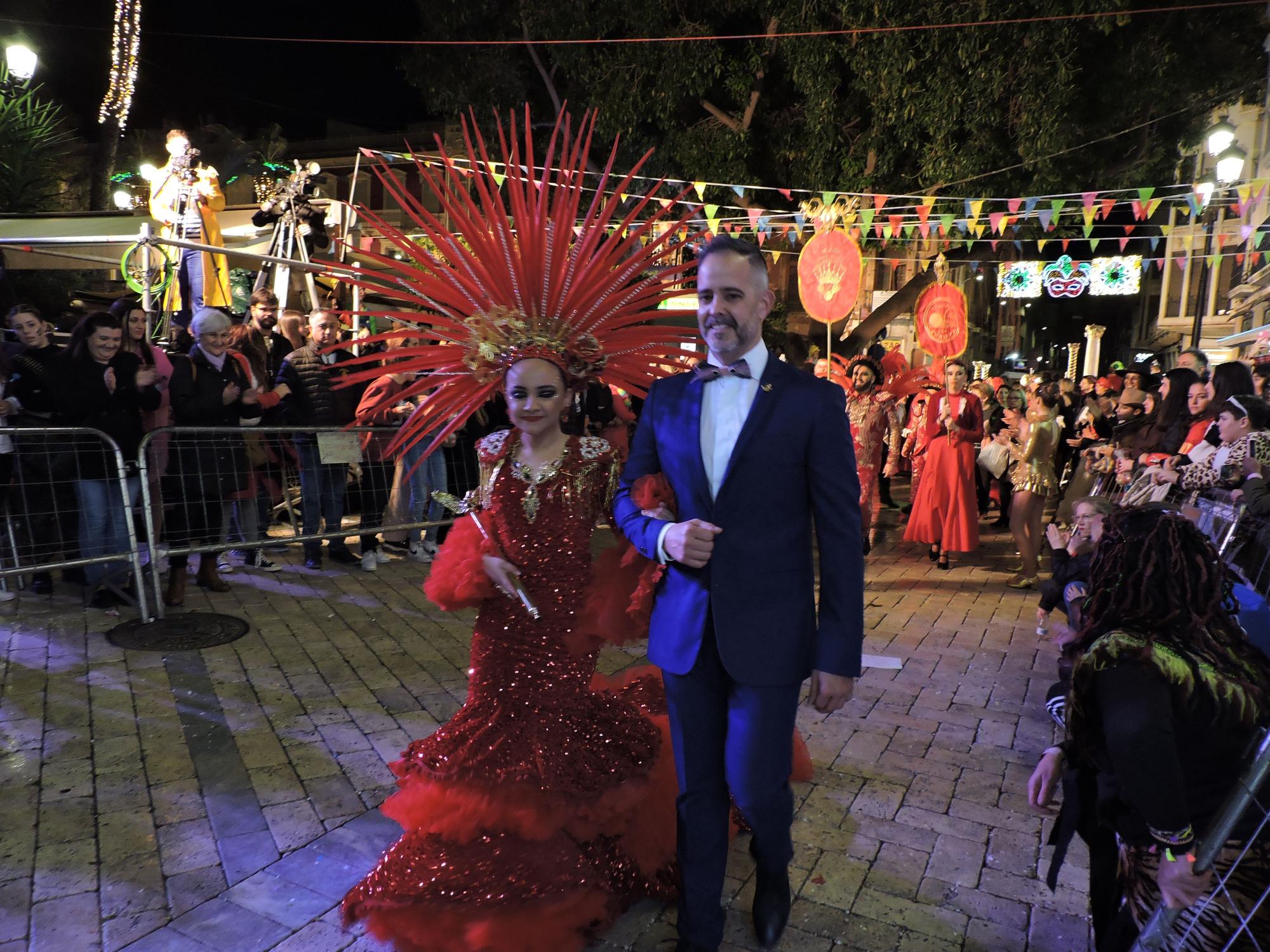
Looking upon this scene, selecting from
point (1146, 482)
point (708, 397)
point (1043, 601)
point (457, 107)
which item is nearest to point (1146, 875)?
point (708, 397)

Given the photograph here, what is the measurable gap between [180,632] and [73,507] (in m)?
1.47

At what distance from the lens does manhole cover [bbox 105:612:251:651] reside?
17.5 ft

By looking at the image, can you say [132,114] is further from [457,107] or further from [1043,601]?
[1043,601]

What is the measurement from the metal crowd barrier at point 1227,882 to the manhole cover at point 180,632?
518 centimetres

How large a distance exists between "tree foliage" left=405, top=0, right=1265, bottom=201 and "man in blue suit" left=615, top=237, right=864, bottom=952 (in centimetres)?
1206

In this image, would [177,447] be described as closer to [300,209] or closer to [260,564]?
[260,564]

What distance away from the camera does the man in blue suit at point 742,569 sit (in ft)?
7.69

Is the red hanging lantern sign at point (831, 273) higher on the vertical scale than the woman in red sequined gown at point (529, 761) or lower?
higher

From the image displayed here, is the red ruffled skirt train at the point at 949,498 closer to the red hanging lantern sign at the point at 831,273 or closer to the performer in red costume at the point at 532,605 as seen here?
the red hanging lantern sign at the point at 831,273

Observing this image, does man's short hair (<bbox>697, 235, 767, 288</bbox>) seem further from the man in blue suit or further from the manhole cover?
the manhole cover

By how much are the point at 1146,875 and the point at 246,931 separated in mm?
2635

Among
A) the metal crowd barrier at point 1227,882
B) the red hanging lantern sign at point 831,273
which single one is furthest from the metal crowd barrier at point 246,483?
the metal crowd barrier at point 1227,882

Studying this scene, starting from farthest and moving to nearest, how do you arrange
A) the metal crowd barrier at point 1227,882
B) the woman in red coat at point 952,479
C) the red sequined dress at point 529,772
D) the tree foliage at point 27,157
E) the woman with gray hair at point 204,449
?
the tree foliage at point 27,157 < the woman in red coat at point 952,479 < the woman with gray hair at point 204,449 < the red sequined dress at point 529,772 < the metal crowd barrier at point 1227,882

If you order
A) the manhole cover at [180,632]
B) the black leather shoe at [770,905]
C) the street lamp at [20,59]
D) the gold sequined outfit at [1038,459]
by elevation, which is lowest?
the manhole cover at [180,632]
